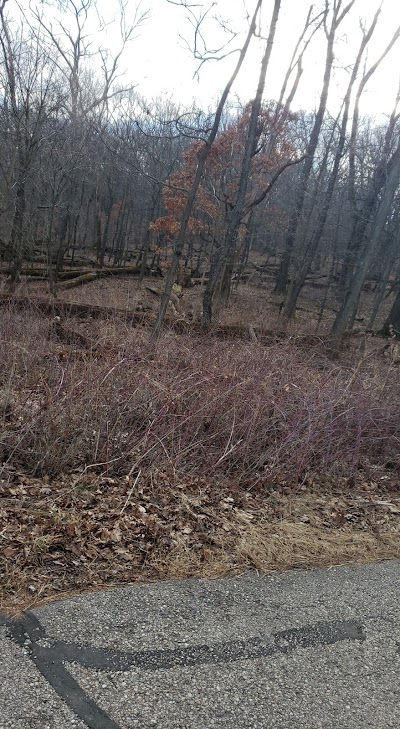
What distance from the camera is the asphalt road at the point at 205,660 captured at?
2.29 metres

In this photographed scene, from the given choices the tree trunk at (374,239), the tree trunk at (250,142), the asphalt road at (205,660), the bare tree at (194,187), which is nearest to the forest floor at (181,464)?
the asphalt road at (205,660)

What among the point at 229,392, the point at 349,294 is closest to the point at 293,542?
the point at 229,392

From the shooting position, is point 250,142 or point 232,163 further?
point 232,163

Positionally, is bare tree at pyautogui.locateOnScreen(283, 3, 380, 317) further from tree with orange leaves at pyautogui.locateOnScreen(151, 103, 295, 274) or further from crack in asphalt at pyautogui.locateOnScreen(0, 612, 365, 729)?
crack in asphalt at pyautogui.locateOnScreen(0, 612, 365, 729)

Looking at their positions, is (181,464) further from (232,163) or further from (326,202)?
(326,202)

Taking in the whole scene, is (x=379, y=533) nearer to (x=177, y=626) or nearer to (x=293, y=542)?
(x=293, y=542)

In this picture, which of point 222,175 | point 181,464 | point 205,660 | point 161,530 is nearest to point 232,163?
point 222,175

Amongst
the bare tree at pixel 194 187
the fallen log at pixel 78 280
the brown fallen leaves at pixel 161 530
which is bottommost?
the brown fallen leaves at pixel 161 530

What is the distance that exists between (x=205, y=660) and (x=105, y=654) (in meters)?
0.54

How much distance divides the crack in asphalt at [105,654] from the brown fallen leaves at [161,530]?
31 centimetres

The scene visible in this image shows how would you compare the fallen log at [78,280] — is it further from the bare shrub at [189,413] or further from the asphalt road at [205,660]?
the asphalt road at [205,660]

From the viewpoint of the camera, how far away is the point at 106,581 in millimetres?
3270

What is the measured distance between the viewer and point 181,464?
16.9 ft

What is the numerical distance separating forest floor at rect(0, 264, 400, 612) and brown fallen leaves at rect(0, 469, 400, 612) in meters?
0.01
